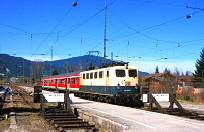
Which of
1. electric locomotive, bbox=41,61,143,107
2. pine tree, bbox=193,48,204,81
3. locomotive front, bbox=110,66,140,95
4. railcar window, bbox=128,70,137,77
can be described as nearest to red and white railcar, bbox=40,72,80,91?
electric locomotive, bbox=41,61,143,107

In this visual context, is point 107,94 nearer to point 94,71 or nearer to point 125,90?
point 125,90

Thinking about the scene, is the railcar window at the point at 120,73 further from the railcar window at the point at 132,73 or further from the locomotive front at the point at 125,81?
the railcar window at the point at 132,73

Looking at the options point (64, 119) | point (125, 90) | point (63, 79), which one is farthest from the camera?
point (63, 79)

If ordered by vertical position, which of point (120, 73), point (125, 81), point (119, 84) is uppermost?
point (120, 73)

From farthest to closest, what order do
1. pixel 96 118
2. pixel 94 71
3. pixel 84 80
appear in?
1. pixel 84 80
2. pixel 94 71
3. pixel 96 118

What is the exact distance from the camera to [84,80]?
1235 inches

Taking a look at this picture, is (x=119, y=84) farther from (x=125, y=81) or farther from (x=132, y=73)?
(x=132, y=73)

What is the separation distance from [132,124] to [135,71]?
490 inches

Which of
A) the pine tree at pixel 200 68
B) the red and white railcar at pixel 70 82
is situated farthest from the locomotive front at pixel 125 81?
the pine tree at pixel 200 68

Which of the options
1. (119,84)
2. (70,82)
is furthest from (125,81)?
(70,82)

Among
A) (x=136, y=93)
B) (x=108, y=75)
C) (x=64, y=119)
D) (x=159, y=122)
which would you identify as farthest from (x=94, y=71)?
(x=159, y=122)

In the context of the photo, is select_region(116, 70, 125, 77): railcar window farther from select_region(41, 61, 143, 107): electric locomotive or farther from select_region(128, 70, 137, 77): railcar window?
select_region(128, 70, 137, 77): railcar window

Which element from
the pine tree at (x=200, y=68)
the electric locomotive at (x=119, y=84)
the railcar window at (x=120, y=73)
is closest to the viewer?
the electric locomotive at (x=119, y=84)

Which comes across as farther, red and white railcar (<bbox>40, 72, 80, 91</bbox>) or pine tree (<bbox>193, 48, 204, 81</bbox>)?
pine tree (<bbox>193, 48, 204, 81</bbox>)
